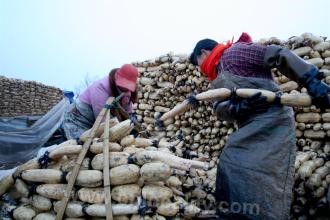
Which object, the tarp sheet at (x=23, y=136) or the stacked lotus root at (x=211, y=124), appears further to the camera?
the tarp sheet at (x=23, y=136)

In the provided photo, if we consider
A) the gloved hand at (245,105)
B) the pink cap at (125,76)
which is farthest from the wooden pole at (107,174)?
the gloved hand at (245,105)

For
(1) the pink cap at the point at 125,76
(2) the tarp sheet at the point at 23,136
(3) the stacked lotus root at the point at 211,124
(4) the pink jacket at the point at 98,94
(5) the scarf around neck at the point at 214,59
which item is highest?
(5) the scarf around neck at the point at 214,59

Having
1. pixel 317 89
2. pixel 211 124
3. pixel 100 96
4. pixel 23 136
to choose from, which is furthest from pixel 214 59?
pixel 23 136

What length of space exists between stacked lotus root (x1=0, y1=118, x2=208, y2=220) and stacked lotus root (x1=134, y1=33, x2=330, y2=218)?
22.3 inches

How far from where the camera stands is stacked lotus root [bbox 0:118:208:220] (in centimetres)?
251

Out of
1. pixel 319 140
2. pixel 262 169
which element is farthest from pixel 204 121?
pixel 262 169

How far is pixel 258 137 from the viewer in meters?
2.58

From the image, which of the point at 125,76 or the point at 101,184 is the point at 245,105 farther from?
the point at 125,76

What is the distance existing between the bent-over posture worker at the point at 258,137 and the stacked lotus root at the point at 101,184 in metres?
0.34

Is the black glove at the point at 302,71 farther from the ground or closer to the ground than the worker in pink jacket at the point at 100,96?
farther from the ground

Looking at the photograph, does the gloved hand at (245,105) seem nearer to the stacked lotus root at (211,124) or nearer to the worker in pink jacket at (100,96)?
the stacked lotus root at (211,124)

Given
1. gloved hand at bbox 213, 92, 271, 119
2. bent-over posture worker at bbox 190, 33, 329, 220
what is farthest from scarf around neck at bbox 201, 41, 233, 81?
gloved hand at bbox 213, 92, 271, 119

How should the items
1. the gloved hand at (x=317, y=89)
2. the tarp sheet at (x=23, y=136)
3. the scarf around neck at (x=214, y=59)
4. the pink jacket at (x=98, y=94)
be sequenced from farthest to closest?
the tarp sheet at (x=23, y=136)
the pink jacket at (x=98, y=94)
the scarf around neck at (x=214, y=59)
the gloved hand at (x=317, y=89)

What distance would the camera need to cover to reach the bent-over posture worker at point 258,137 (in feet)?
8.02
